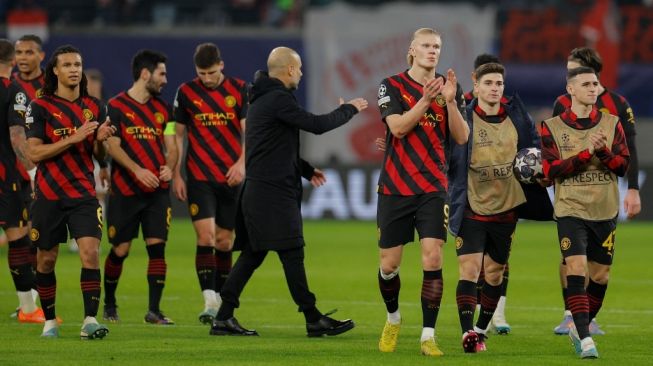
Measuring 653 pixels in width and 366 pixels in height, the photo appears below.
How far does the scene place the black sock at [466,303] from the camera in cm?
959

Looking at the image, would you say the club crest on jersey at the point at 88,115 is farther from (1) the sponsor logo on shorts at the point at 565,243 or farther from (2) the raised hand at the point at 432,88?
(1) the sponsor logo on shorts at the point at 565,243

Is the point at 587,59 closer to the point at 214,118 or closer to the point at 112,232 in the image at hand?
the point at 214,118

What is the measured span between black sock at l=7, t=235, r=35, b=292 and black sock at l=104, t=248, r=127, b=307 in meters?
0.61

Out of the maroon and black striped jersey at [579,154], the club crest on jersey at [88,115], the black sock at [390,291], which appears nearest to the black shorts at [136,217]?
the club crest on jersey at [88,115]

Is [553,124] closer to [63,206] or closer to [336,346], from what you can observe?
[336,346]

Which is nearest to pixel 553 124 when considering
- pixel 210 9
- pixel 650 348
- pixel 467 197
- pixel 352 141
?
pixel 467 197

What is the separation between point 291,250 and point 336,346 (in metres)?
0.93

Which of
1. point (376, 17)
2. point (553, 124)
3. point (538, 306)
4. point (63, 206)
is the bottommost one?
point (538, 306)

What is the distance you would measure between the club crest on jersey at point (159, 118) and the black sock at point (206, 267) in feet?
3.71

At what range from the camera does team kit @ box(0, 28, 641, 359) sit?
931 cm

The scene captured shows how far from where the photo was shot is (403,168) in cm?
935

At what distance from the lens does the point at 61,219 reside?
1010cm

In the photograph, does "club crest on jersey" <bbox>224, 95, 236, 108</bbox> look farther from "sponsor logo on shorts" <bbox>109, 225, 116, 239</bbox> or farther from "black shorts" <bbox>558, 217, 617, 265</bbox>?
"black shorts" <bbox>558, 217, 617, 265</bbox>

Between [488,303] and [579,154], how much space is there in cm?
154
